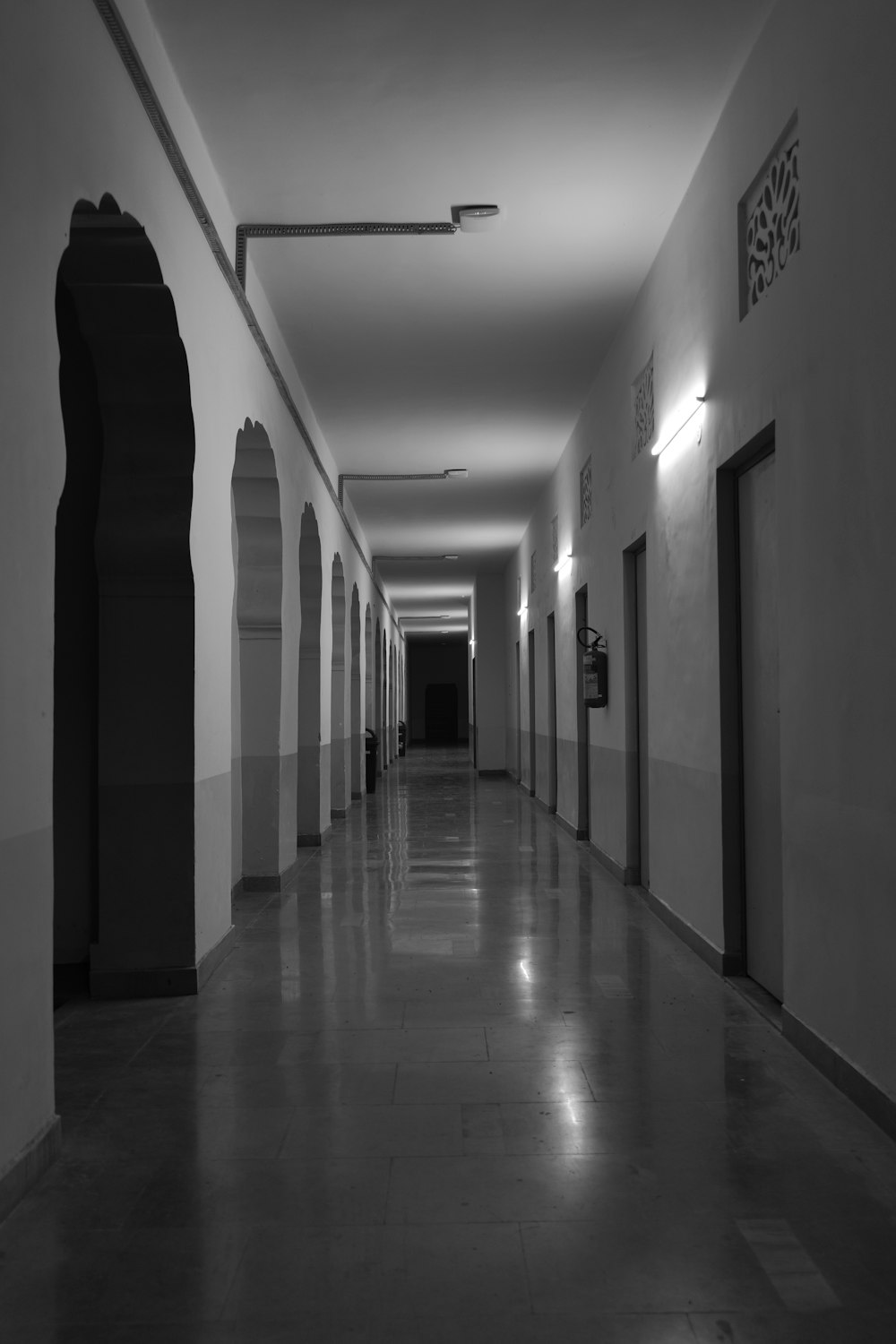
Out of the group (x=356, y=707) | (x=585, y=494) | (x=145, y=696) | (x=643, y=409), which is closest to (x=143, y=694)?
(x=145, y=696)

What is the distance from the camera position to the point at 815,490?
3.79m

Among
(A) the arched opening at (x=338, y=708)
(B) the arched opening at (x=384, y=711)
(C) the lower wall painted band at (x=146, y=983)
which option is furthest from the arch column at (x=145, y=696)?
(B) the arched opening at (x=384, y=711)

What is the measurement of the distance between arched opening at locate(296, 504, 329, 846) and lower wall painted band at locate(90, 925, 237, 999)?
4973 millimetres

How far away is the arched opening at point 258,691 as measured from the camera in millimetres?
7672

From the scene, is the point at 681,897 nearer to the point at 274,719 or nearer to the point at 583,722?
the point at 274,719

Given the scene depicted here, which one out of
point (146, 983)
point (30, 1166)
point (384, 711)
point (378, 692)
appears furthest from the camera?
point (384, 711)

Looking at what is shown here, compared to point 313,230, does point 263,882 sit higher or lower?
lower

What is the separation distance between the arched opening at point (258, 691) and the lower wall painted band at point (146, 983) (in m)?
2.72

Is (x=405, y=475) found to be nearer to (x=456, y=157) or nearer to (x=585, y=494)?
(x=585, y=494)

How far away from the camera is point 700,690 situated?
5570 mm

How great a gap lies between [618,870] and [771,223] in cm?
482

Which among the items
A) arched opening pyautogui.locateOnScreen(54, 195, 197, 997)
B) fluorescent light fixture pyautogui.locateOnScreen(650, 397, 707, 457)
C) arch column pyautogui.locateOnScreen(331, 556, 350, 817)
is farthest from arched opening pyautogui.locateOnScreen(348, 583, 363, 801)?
arched opening pyautogui.locateOnScreen(54, 195, 197, 997)

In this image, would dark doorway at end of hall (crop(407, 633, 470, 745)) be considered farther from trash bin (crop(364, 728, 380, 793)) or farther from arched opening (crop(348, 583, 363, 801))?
arched opening (crop(348, 583, 363, 801))

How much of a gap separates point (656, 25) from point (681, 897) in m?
4.10
